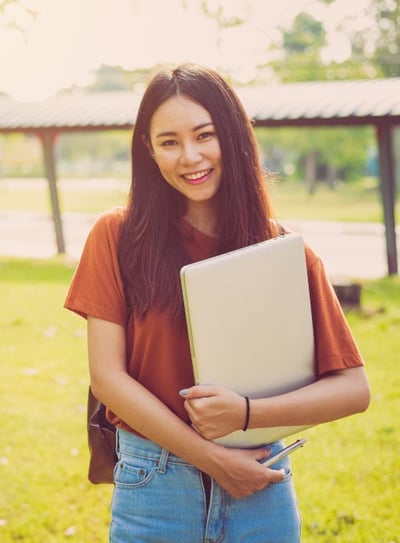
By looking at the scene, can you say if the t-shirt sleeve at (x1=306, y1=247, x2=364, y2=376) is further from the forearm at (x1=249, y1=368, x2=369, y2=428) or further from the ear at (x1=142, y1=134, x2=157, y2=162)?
the ear at (x1=142, y1=134, x2=157, y2=162)

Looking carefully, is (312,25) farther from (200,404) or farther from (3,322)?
(200,404)

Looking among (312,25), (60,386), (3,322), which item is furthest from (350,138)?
(60,386)

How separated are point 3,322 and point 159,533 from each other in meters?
6.38

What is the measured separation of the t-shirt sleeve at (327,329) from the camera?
5.38ft

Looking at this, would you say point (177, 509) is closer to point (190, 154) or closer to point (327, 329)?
point (327, 329)

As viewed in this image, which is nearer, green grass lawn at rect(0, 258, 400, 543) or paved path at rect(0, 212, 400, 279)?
green grass lawn at rect(0, 258, 400, 543)

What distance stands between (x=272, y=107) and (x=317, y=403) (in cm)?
940

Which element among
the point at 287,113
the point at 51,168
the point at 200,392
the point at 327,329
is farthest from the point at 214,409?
the point at 51,168

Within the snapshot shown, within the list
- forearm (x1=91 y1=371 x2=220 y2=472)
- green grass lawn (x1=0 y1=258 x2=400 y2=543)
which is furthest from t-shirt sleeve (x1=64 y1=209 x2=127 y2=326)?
green grass lawn (x1=0 y1=258 x2=400 y2=543)

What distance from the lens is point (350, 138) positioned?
27.3m

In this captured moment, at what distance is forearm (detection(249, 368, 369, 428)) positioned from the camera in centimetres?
154

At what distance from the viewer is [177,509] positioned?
1572mm

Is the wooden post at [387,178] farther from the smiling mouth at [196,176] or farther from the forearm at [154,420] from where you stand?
the forearm at [154,420]

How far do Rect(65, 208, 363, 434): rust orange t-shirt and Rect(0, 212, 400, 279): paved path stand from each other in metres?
8.49
